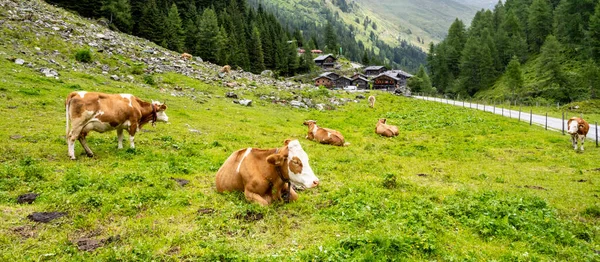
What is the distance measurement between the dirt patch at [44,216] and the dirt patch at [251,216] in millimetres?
3820

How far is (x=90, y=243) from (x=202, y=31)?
7407cm

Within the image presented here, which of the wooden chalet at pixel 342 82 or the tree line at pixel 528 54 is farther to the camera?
the wooden chalet at pixel 342 82

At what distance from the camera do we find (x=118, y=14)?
62062 mm

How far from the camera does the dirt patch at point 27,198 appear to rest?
792 cm

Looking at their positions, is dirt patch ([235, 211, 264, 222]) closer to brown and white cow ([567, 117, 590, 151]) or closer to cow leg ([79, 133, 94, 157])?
cow leg ([79, 133, 94, 157])

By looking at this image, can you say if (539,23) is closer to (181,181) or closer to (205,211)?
(181,181)

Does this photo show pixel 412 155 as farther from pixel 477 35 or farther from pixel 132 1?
pixel 477 35

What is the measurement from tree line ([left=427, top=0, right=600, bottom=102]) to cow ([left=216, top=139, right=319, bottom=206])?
7392cm

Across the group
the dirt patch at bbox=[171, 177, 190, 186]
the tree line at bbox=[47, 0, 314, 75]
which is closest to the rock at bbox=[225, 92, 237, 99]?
the dirt patch at bbox=[171, 177, 190, 186]

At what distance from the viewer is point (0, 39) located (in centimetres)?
2781

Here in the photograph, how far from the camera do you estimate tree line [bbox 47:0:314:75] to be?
207 ft

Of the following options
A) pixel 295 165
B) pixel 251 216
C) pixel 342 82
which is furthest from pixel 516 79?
pixel 251 216

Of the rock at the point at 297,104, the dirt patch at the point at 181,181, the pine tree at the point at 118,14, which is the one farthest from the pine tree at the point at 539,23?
the dirt patch at the point at 181,181

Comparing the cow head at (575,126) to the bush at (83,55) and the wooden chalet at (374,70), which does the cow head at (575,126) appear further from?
the wooden chalet at (374,70)
